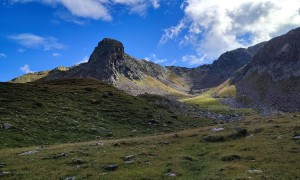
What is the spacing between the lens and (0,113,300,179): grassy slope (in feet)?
88.3

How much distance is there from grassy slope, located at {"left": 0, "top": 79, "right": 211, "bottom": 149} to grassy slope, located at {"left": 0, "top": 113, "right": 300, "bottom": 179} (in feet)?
35.9

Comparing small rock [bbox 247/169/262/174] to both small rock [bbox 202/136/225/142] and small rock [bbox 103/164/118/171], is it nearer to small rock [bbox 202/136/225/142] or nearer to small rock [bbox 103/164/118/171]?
small rock [bbox 103/164/118/171]

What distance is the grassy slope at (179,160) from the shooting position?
88.3ft

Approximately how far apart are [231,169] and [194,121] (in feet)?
174

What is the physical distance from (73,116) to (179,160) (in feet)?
119

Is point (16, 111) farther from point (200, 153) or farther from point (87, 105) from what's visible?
point (200, 153)

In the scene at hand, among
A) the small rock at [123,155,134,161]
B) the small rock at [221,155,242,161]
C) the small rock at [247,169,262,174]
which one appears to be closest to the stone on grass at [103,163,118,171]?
the small rock at [123,155,134,161]

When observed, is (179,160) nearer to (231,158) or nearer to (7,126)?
(231,158)

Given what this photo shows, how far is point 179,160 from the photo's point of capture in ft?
104

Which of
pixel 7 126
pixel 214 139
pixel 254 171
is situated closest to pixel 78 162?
pixel 254 171

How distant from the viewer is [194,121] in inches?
3155

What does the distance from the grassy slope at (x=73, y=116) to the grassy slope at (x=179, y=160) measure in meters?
11.0

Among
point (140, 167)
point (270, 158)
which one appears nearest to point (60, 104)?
point (140, 167)

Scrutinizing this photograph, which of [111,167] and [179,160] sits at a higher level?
[111,167]
